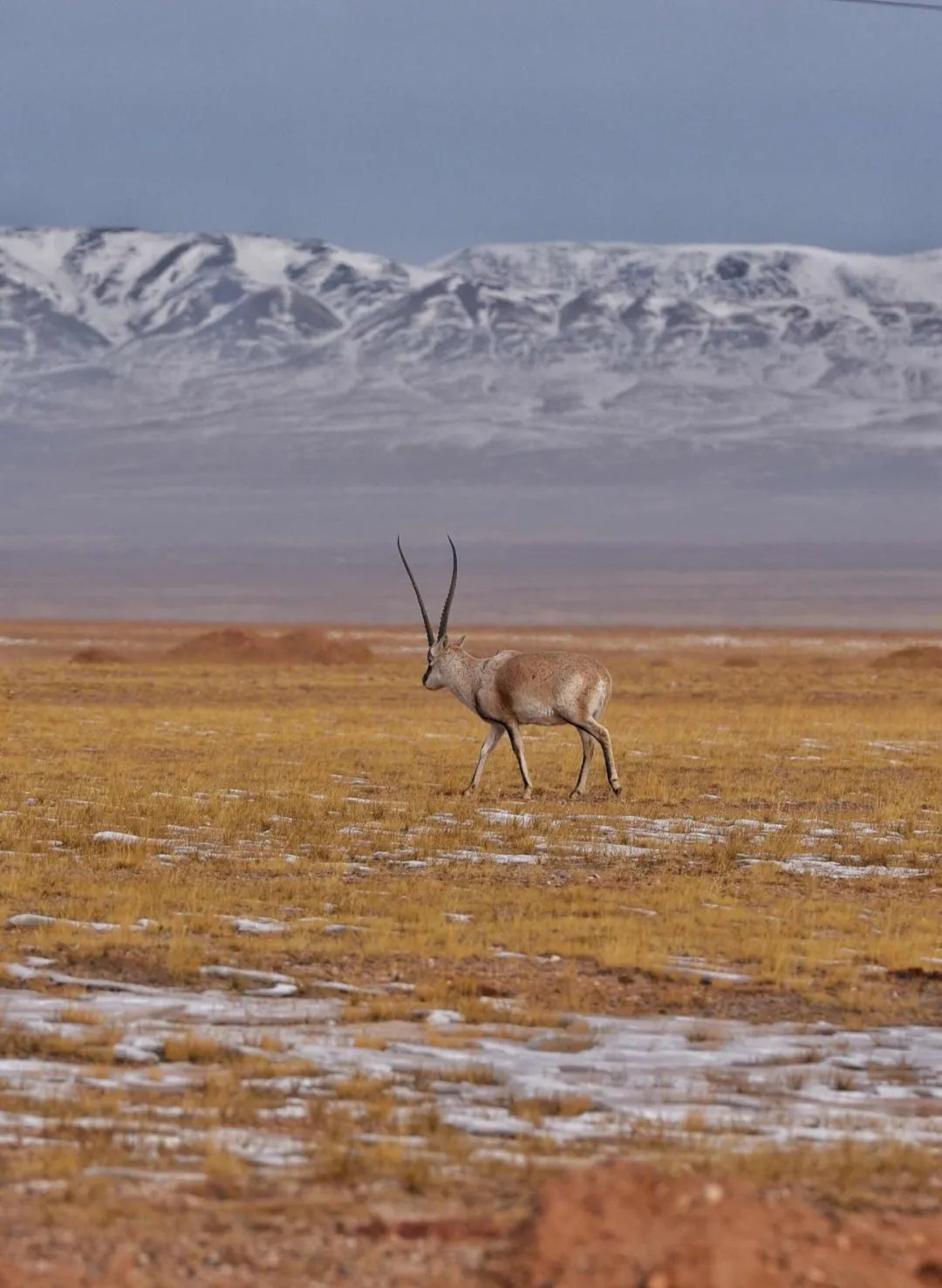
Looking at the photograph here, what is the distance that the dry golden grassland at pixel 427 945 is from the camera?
26.5 feet

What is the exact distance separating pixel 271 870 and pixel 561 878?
2.76 meters

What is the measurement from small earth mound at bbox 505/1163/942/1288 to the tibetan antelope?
1640 centimetres

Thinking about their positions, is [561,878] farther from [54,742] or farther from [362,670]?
[362,670]

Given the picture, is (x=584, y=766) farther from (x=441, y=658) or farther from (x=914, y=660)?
(x=914, y=660)

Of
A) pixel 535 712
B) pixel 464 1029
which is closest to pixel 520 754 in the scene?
pixel 535 712

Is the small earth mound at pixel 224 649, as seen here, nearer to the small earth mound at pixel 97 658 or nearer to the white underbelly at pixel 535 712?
the small earth mound at pixel 97 658

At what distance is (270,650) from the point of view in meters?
83.5

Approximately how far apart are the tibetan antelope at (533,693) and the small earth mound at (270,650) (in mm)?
55820

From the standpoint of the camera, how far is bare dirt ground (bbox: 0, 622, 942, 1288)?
21.4ft

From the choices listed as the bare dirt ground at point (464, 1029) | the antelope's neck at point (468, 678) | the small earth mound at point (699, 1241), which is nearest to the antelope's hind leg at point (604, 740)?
the bare dirt ground at point (464, 1029)

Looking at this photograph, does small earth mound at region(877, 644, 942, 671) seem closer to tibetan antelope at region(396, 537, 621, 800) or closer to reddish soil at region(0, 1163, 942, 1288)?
tibetan antelope at region(396, 537, 621, 800)

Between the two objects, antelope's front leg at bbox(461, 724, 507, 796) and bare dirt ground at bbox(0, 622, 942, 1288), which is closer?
bare dirt ground at bbox(0, 622, 942, 1288)

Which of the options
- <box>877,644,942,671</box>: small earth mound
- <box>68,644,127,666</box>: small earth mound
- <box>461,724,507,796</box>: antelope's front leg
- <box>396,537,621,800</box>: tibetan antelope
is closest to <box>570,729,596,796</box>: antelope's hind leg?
<box>396,537,621,800</box>: tibetan antelope

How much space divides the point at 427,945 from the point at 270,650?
70.9 m
